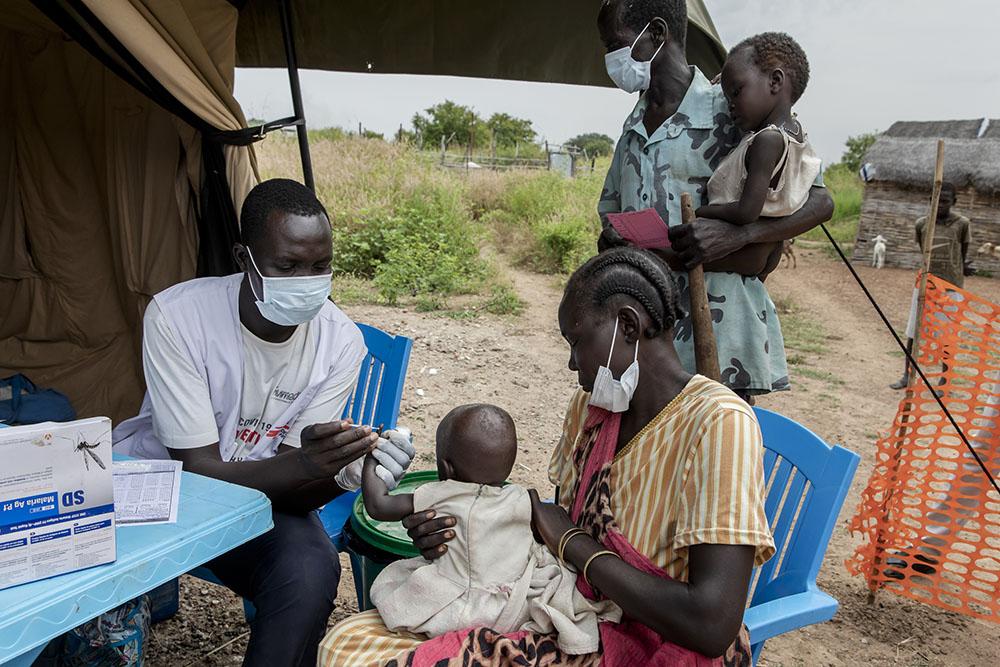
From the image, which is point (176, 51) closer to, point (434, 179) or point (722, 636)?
point (722, 636)

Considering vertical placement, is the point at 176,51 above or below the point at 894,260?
above

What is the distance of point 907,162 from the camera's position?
14.2 meters

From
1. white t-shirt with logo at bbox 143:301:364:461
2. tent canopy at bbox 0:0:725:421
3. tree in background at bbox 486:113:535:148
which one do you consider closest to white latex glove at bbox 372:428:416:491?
white t-shirt with logo at bbox 143:301:364:461

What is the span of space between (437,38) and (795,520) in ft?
12.0

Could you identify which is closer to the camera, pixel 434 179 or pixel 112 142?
pixel 112 142

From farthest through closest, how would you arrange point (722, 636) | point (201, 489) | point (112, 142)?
1. point (112, 142)
2. point (201, 489)
3. point (722, 636)

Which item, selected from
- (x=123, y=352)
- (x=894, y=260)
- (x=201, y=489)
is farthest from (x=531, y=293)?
(x=894, y=260)

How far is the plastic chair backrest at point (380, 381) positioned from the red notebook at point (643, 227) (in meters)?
1.03

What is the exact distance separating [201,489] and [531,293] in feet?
25.8

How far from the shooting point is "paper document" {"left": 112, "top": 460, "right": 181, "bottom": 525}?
5.50ft

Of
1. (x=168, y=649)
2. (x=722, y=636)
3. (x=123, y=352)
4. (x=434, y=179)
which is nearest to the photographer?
(x=722, y=636)

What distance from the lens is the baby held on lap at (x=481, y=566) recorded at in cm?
168

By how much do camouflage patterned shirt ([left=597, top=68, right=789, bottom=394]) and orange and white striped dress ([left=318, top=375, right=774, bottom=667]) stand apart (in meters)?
0.88

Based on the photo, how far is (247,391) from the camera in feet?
7.68
